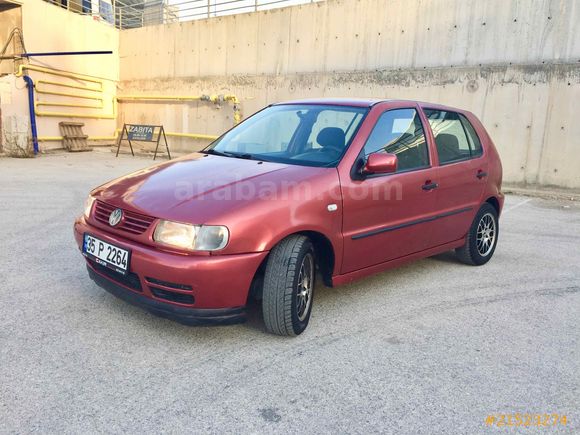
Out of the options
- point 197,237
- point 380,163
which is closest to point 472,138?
point 380,163

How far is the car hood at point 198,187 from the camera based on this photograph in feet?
8.70

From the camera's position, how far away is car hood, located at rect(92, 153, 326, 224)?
2.65m

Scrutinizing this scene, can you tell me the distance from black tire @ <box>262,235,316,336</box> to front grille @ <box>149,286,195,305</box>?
432 mm

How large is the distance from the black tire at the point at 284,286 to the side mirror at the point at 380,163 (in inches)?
27.1

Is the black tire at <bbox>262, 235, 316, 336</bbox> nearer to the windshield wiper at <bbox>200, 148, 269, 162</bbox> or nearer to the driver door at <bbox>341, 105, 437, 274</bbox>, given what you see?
the driver door at <bbox>341, 105, 437, 274</bbox>

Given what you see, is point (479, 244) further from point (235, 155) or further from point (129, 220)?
point (129, 220)

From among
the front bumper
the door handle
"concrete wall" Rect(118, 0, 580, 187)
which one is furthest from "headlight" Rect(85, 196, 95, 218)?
"concrete wall" Rect(118, 0, 580, 187)

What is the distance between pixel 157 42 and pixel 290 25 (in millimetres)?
5142

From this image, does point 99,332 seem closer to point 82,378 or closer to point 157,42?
point 82,378

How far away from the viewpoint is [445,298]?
12.2ft

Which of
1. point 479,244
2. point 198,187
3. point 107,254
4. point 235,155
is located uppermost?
point 235,155

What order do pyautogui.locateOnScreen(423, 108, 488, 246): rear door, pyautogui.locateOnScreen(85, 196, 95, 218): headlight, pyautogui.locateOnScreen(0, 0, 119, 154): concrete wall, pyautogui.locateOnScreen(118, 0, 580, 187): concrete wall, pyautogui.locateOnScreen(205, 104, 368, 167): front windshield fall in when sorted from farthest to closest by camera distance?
pyautogui.locateOnScreen(0, 0, 119, 154): concrete wall → pyautogui.locateOnScreen(118, 0, 580, 187): concrete wall → pyautogui.locateOnScreen(423, 108, 488, 246): rear door → pyautogui.locateOnScreen(205, 104, 368, 167): front windshield → pyautogui.locateOnScreen(85, 196, 95, 218): headlight

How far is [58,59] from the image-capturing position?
13906 mm

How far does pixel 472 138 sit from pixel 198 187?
9.50 feet
